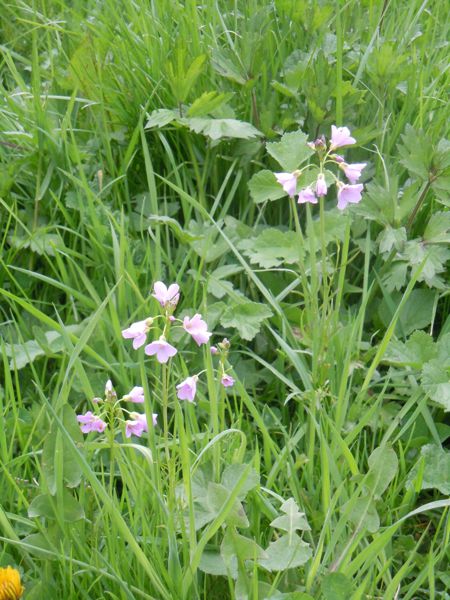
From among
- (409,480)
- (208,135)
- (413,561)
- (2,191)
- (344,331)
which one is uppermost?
(208,135)

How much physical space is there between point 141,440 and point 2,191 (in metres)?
0.92

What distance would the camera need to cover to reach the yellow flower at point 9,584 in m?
1.53

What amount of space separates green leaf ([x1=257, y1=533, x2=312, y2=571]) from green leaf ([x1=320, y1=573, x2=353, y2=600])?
0.07 m

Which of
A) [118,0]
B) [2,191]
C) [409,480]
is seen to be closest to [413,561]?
[409,480]

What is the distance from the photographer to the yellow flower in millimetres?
1530

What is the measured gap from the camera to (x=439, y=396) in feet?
6.46

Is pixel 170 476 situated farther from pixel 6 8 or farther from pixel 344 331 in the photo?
pixel 6 8

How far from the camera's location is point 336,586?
1.49 metres

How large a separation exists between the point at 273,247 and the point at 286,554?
0.90 metres

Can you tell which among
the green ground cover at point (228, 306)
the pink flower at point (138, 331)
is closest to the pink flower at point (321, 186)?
the green ground cover at point (228, 306)

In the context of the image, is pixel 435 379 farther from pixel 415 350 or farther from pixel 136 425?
pixel 136 425

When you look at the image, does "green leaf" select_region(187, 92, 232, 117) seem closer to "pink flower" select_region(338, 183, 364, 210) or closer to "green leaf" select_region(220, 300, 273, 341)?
"green leaf" select_region(220, 300, 273, 341)

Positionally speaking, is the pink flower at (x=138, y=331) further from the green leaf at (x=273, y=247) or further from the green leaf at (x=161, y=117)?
the green leaf at (x=161, y=117)

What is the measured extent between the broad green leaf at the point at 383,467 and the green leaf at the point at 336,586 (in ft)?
0.80
